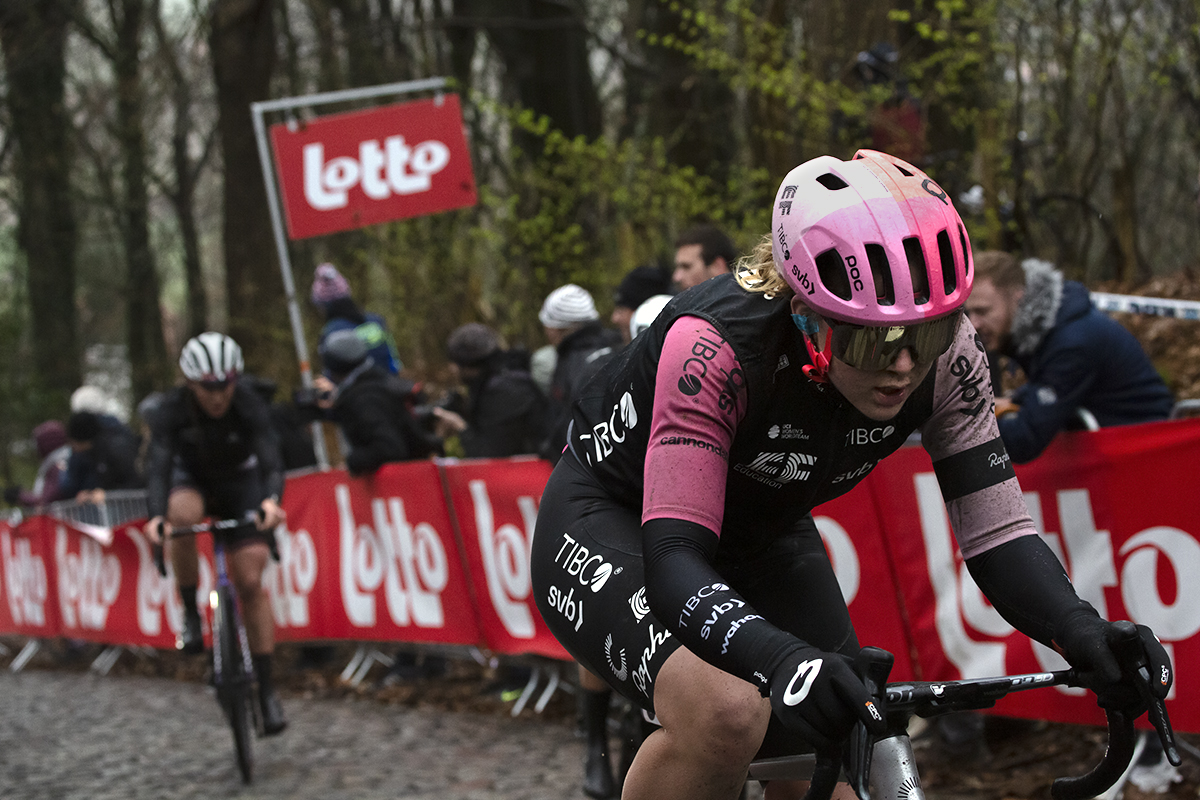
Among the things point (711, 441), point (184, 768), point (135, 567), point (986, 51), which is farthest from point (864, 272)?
point (135, 567)

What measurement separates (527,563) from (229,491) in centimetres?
178

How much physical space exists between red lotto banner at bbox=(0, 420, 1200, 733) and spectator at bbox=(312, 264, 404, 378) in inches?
39.5

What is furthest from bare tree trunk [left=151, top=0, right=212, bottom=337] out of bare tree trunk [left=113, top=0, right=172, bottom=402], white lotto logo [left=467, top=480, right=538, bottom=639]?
white lotto logo [left=467, top=480, right=538, bottom=639]

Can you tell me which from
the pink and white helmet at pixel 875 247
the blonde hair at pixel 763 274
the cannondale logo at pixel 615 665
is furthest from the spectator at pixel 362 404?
the pink and white helmet at pixel 875 247

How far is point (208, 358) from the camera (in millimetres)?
7188

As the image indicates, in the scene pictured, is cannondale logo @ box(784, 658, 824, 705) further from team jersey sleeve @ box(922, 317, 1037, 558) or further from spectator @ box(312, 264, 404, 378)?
spectator @ box(312, 264, 404, 378)

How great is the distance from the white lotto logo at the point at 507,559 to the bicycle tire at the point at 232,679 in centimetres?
151

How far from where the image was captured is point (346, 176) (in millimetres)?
10703

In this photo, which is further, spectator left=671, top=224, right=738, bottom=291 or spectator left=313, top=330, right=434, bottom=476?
spectator left=313, top=330, right=434, bottom=476

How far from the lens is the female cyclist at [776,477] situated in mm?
2402

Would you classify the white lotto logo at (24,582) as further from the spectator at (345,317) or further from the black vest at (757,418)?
the black vest at (757,418)

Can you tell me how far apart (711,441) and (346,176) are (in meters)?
8.61

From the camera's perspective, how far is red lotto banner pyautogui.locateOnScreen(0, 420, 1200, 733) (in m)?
4.94

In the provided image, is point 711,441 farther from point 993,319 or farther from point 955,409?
point 993,319
